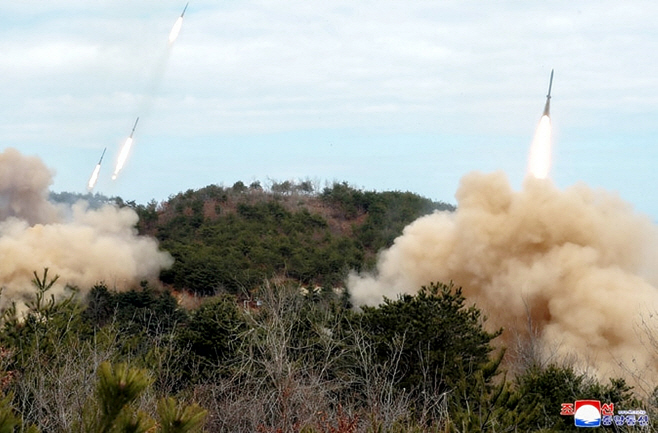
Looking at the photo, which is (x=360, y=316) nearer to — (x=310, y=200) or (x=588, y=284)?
(x=588, y=284)

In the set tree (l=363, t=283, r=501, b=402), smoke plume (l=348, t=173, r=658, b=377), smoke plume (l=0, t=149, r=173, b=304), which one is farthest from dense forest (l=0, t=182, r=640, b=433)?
smoke plume (l=348, t=173, r=658, b=377)

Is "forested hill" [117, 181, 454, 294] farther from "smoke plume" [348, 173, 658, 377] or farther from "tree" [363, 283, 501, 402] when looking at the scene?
"tree" [363, 283, 501, 402]

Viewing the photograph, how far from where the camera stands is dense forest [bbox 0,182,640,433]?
1041 cm

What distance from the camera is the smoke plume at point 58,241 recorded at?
125 feet

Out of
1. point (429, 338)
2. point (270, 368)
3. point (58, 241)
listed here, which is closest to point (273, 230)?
point (58, 241)

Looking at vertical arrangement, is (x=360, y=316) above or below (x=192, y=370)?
above

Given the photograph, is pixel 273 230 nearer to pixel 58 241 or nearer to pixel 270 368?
pixel 58 241

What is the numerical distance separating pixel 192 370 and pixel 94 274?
2127cm

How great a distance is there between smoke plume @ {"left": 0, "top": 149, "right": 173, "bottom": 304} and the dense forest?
1034mm

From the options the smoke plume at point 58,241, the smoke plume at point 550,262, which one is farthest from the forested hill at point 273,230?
the smoke plume at point 550,262

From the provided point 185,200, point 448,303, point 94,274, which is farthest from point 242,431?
point 185,200

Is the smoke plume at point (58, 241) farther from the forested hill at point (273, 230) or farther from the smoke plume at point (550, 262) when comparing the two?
the smoke plume at point (550, 262)

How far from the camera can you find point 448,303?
1952 cm

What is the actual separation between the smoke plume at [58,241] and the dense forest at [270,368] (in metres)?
1.03
